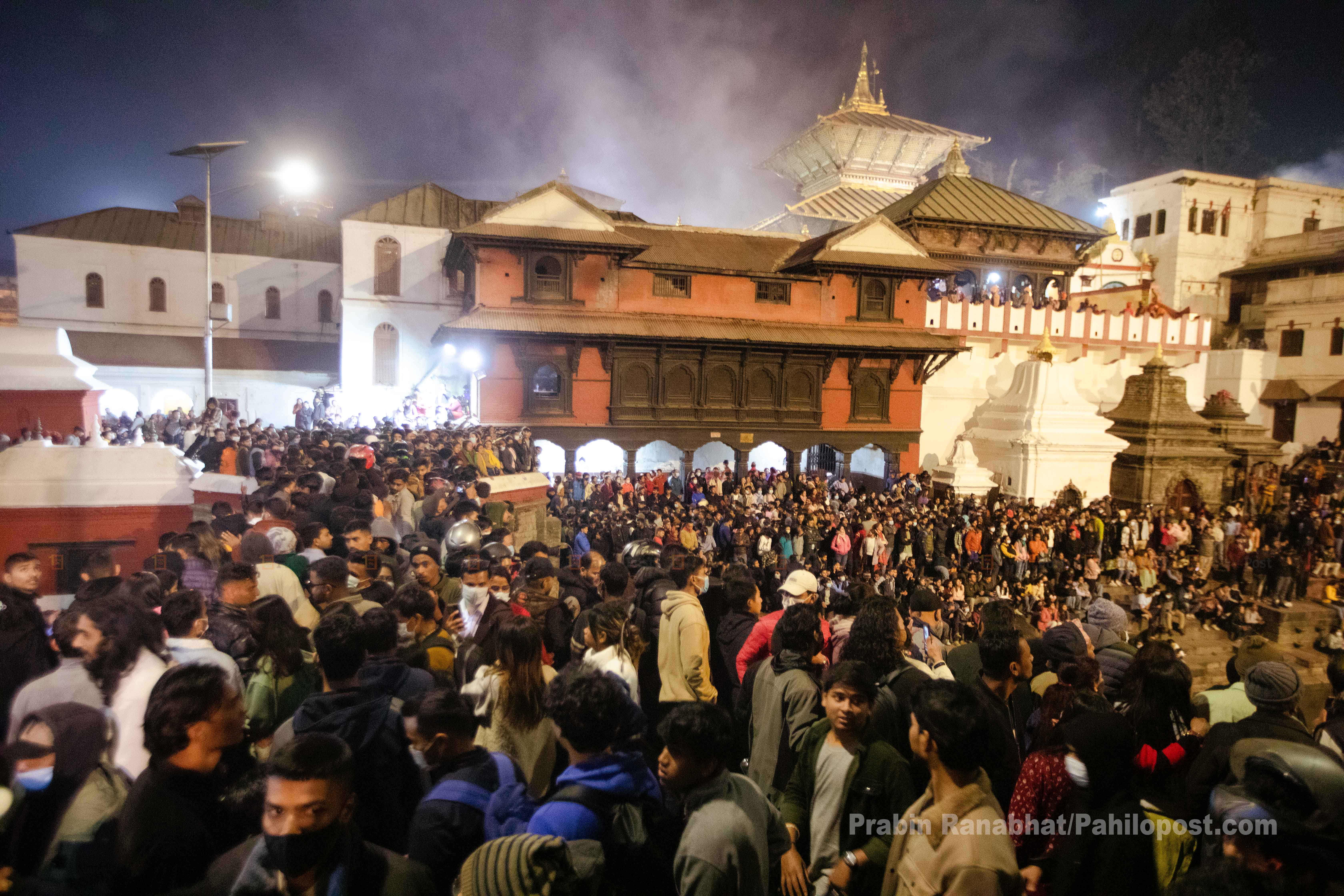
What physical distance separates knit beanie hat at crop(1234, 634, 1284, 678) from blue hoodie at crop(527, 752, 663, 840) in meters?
4.75

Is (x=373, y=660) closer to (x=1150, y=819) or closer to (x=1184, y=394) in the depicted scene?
(x=1150, y=819)

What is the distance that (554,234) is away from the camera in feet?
67.8

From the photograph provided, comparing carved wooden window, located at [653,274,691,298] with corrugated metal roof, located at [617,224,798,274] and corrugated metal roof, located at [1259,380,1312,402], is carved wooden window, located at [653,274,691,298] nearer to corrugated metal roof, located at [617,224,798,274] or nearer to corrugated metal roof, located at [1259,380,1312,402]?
corrugated metal roof, located at [617,224,798,274]

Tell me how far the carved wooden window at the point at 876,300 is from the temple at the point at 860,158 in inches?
592

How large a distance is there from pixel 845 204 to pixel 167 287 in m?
33.1

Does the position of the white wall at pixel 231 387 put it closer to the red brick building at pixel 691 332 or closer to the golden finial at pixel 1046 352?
the red brick building at pixel 691 332

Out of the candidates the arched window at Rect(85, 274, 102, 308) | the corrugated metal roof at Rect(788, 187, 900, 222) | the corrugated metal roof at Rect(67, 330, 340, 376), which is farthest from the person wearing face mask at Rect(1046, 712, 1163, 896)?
the corrugated metal roof at Rect(788, 187, 900, 222)

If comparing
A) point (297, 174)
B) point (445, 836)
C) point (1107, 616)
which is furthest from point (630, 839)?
point (297, 174)

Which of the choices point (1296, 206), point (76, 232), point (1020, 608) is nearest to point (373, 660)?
point (1020, 608)

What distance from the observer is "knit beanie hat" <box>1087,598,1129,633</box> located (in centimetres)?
527

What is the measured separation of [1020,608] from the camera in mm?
13141

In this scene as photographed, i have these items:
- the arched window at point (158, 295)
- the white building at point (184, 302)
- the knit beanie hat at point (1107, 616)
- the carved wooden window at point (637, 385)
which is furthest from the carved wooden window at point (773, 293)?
the arched window at point (158, 295)

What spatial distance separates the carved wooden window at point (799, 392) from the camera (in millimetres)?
22906

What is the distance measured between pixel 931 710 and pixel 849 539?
11863mm
